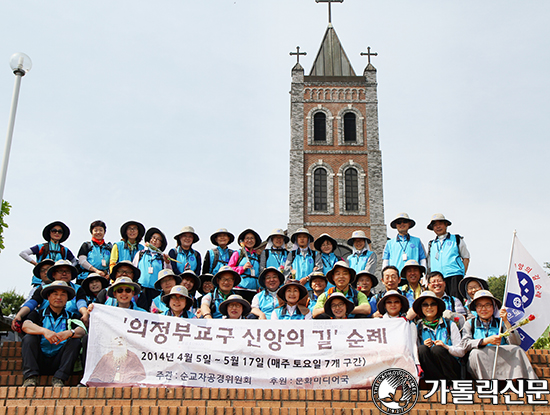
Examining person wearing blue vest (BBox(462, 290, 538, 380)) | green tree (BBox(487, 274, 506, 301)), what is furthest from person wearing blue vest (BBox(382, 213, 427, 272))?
green tree (BBox(487, 274, 506, 301))

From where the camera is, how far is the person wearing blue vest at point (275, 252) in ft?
30.5

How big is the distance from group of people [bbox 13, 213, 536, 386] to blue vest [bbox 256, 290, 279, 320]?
0.06 ft

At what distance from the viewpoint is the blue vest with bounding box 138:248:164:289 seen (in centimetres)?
853

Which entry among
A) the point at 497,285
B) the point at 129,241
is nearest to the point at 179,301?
the point at 129,241

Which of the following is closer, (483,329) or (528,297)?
(483,329)

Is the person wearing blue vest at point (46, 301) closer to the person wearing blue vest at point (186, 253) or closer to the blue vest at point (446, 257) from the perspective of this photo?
the person wearing blue vest at point (186, 253)

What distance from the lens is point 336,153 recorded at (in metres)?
39.0

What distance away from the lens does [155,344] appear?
20.5ft

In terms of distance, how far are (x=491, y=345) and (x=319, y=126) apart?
114 ft

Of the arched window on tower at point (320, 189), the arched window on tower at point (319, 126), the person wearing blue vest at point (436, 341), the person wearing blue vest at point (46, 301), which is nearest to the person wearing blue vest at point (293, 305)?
the person wearing blue vest at point (436, 341)

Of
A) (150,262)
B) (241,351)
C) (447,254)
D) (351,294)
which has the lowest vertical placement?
(241,351)

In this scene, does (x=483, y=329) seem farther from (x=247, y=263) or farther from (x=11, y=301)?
(x=11, y=301)

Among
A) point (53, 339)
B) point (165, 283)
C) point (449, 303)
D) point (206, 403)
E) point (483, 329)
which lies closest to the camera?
point (206, 403)

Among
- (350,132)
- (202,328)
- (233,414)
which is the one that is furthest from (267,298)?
(350,132)
